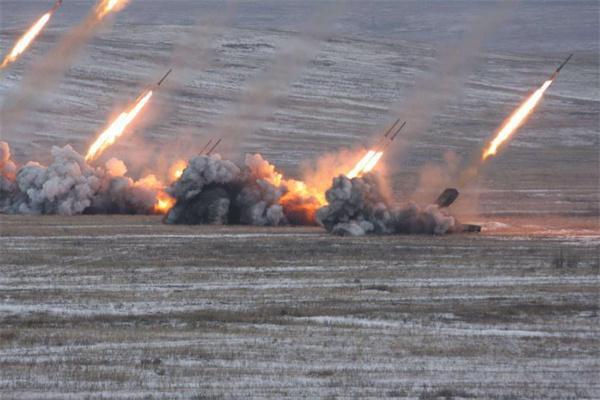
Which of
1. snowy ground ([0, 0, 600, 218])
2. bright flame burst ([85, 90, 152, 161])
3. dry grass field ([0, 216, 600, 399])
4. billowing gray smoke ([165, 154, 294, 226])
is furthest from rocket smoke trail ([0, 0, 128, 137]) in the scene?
dry grass field ([0, 216, 600, 399])

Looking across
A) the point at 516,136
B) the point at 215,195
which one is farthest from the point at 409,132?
the point at 215,195

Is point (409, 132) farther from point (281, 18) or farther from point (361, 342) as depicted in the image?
point (281, 18)

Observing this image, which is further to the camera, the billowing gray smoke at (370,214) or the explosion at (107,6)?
the explosion at (107,6)

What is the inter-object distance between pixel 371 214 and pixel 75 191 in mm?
13211

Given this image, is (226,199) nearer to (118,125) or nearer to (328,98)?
(118,125)

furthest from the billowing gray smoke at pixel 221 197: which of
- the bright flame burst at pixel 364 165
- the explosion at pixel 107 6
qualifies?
the explosion at pixel 107 6

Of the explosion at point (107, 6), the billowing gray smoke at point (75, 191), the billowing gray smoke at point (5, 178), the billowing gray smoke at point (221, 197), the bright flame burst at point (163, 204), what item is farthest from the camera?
the explosion at point (107, 6)

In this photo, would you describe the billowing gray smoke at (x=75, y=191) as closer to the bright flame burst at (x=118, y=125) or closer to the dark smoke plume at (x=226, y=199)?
the bright flame burst at (x=118, y=125)

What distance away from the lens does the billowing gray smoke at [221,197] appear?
49.6 m

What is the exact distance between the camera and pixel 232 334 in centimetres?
2777

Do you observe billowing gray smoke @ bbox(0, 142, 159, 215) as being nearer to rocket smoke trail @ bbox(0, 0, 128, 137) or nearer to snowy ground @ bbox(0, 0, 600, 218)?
snowy ground @ bbox(0, 0, 600, 218)

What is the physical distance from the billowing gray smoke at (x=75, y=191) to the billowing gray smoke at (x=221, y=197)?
14.5 ft

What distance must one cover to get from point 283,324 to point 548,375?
21.7 ft

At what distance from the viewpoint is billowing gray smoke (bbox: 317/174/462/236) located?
4634cm
